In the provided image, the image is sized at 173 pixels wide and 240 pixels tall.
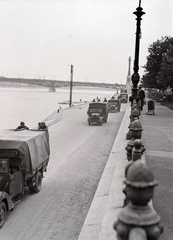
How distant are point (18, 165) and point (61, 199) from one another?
78.5 inches

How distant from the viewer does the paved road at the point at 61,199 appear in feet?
25.3

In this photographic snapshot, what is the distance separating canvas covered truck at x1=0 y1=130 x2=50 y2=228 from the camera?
825 cm

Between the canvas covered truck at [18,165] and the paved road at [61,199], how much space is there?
425 mm

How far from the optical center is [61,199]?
10031mm

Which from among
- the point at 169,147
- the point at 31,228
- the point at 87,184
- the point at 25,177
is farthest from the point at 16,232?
the point at 169,147

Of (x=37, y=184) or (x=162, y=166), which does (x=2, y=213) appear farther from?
(x=162, y=166)

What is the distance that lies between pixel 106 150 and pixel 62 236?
37.0 ft

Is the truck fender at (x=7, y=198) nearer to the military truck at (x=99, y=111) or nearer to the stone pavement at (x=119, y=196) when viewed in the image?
the stone pavement at (x=119, y=196)

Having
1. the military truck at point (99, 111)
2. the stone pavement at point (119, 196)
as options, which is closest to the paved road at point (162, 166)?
the stone pavement at point (119, 196)

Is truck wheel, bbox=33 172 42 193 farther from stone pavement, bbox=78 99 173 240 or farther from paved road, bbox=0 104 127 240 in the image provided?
stone pavement, bbox=78 99 173 240

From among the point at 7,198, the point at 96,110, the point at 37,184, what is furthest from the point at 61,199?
the point at 96,110

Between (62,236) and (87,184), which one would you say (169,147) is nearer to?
(87,184)

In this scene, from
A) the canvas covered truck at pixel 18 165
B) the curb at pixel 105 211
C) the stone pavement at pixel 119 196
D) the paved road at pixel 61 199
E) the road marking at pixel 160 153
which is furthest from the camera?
the road marking at pixel 160 153

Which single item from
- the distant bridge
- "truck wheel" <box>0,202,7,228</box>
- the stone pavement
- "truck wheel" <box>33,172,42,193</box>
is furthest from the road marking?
the distant bridge
